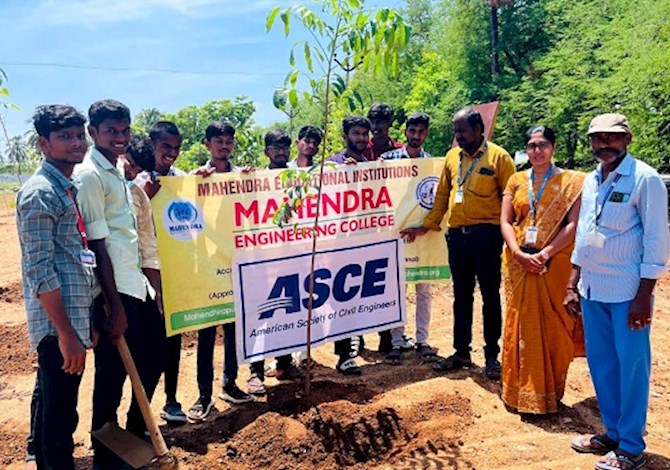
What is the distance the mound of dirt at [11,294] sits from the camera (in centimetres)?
773

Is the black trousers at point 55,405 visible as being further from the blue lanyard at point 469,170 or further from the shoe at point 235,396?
the blue lanyard at point 469,170

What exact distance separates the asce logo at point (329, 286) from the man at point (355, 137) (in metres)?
0.96

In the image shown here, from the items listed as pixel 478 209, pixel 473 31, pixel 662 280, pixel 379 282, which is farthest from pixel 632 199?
pixel 473 31

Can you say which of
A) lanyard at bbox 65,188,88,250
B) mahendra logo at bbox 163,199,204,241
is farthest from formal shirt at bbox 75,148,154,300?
mahendra logo at bbox 163,199,204,241

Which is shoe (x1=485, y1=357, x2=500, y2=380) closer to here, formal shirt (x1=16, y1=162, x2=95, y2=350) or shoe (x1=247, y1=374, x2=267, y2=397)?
shoe (x1=247, y1=374, x2=267, y2=397)

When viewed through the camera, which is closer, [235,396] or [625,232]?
[625,232]

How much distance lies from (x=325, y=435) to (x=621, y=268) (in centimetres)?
207

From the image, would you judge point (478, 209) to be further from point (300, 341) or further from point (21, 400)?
point (21, 400)

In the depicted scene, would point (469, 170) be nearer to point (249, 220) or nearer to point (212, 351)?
point (249, 220)

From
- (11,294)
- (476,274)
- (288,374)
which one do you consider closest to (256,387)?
(288,374)

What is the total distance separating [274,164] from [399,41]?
6.67 ft

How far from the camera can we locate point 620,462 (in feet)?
9.90

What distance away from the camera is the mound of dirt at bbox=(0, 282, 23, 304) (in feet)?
25.4

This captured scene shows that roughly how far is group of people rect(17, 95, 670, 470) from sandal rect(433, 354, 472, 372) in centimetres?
1
